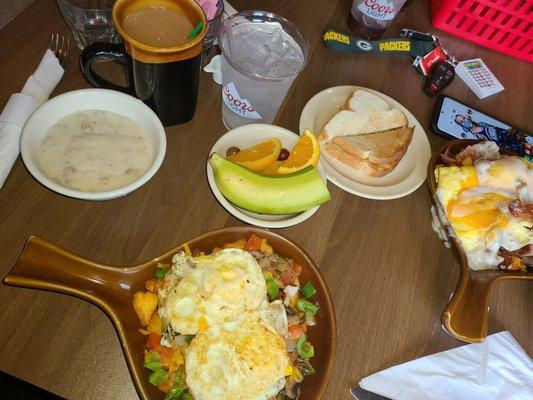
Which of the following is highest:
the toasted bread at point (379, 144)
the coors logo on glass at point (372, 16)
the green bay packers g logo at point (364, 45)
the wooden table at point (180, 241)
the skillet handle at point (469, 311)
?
the coors logo on glass at point (372, 16)

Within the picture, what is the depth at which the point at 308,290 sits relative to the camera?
898 millimetres

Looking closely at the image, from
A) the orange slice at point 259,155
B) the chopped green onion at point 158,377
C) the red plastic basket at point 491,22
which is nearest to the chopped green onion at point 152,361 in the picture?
the chopped green onion at point 158,377

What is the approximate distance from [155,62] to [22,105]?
15.0 inches

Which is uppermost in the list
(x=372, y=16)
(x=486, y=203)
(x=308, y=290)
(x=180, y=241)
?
(x=372, y=16)

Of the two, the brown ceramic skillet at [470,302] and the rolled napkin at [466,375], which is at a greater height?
the brown ceramic skillet at [470,302]

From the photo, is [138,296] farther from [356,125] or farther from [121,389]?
[356,125]

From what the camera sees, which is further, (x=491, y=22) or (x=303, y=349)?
(x=491, y=22)

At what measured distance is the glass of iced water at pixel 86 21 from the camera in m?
1.18

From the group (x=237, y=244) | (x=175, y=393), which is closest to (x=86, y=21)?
(x=237, y=244)

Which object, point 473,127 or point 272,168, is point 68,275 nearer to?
point 272,168

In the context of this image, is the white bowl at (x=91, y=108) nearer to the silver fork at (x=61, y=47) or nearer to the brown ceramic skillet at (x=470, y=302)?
the silver fork at (x=61, y=47)

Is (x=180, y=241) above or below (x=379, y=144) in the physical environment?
below

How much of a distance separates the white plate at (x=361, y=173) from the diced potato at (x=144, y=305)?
0.58 m

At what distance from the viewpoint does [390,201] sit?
120cm
